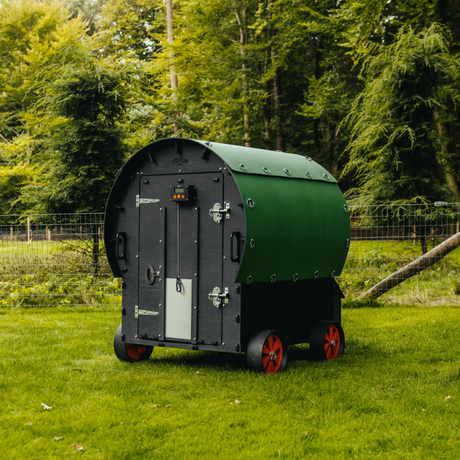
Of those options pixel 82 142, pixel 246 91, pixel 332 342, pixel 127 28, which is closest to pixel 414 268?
pixel 332 342

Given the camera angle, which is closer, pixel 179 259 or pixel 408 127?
pixel 179 259

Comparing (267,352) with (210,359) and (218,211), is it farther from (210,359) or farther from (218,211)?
(218,211)

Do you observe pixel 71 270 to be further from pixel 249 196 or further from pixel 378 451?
pixel 378 451

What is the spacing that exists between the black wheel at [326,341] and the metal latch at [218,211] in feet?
6.23

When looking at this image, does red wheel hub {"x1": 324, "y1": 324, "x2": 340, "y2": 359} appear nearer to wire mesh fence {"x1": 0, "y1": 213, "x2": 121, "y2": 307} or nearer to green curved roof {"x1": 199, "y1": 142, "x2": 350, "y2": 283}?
green curved roof {"x1": 199, "y1": 142, "x2": 350, "y2": 283}

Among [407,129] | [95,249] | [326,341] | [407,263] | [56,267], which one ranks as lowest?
[326,341]

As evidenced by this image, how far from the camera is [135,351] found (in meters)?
7.24

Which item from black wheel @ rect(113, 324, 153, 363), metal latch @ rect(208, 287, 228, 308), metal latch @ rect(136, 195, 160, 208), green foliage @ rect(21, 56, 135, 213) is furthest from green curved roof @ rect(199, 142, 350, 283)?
green foliage @ rect(21, 56, 135, 213)

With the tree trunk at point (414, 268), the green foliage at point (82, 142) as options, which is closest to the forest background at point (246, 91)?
the green foliage at point (82, 142)

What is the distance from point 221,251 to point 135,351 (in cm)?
176

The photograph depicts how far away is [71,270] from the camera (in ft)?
38.2

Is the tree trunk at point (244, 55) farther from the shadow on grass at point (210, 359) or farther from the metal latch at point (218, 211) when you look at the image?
the metal latch at point (218, 211)

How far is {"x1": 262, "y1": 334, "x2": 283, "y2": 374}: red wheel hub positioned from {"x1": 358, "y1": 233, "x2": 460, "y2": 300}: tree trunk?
4.97m

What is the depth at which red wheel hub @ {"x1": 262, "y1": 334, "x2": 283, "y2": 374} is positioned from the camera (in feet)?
21.0
